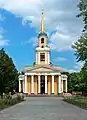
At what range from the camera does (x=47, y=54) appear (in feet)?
498

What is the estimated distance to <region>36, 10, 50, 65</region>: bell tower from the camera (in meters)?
151

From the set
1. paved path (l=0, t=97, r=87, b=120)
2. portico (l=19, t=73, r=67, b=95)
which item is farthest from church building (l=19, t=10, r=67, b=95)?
paved path (l=0, t=97, r=87, b=120)

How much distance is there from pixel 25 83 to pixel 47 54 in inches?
637

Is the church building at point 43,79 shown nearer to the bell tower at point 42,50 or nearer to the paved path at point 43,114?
the bell tower at point 42,50

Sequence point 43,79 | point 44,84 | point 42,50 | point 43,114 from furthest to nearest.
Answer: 1. point 42,50
2. point 43,79
3. point 44,84
4. point 43,114

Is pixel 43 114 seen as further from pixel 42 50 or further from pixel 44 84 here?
pixel 42 50

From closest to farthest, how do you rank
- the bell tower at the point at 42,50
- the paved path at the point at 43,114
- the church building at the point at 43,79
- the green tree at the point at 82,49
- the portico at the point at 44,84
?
the paved path at the point at 43,114, the green tree at the point at 82,49, the portico at the point at 44,84, the church building at the point at 43,79, the bell tower at the point at 42,50

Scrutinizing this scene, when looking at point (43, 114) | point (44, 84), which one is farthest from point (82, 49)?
point (44, 84)

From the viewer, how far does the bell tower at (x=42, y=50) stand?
497ft

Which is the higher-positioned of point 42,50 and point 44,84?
point 42,50

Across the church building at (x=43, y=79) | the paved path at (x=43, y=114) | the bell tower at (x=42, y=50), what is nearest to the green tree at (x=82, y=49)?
the paved path at (x=43, y=114)

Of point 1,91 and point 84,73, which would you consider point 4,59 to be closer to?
point 1,91

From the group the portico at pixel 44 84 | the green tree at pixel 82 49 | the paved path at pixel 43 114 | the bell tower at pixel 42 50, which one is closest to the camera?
the paved path at pixel 43 114

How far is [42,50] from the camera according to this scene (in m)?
152
